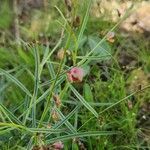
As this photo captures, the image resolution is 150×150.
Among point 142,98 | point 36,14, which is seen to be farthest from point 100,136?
point 36,14

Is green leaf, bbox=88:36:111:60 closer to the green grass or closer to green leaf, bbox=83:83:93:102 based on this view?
the green grass

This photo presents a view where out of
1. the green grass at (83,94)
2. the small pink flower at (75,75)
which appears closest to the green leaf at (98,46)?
the green grass at (83,94)

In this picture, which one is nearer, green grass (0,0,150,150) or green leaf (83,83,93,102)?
green grass (0,0,150,150)

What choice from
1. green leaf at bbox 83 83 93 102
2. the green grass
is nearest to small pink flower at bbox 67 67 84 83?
the green grass

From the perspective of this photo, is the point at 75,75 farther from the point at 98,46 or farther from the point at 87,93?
the point at 98,46

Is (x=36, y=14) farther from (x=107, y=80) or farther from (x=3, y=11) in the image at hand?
(x=107, y=80)

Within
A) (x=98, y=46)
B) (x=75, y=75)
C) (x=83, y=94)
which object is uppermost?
(x=75, y=75)

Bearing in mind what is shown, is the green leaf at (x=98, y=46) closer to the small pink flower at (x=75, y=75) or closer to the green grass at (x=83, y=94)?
the green grass at (x=83, y=94)

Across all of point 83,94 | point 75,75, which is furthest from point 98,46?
point 75,75
